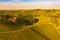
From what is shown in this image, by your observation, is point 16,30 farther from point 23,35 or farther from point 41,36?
point 41,36

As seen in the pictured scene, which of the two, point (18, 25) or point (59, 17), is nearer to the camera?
point (18, 25)

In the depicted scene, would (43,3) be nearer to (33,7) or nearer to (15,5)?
(33,7)

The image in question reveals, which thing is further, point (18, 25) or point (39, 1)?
point (39, 1)

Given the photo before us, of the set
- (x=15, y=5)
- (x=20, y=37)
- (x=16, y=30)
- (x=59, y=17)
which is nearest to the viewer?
(x=20, y=37)

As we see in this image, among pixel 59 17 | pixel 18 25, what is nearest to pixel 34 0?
pixel 59 17

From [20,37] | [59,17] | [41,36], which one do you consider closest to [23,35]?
[20,37]

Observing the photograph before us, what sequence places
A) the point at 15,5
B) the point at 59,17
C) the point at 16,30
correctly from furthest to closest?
the point at 15,5, the point at 59,17, the point at 16,30

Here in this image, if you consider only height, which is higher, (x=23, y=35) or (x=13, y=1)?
(x=13, y=1)

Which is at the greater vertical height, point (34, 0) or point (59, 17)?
point (34, 0)

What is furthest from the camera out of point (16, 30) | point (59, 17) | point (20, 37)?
point (59, 17)
